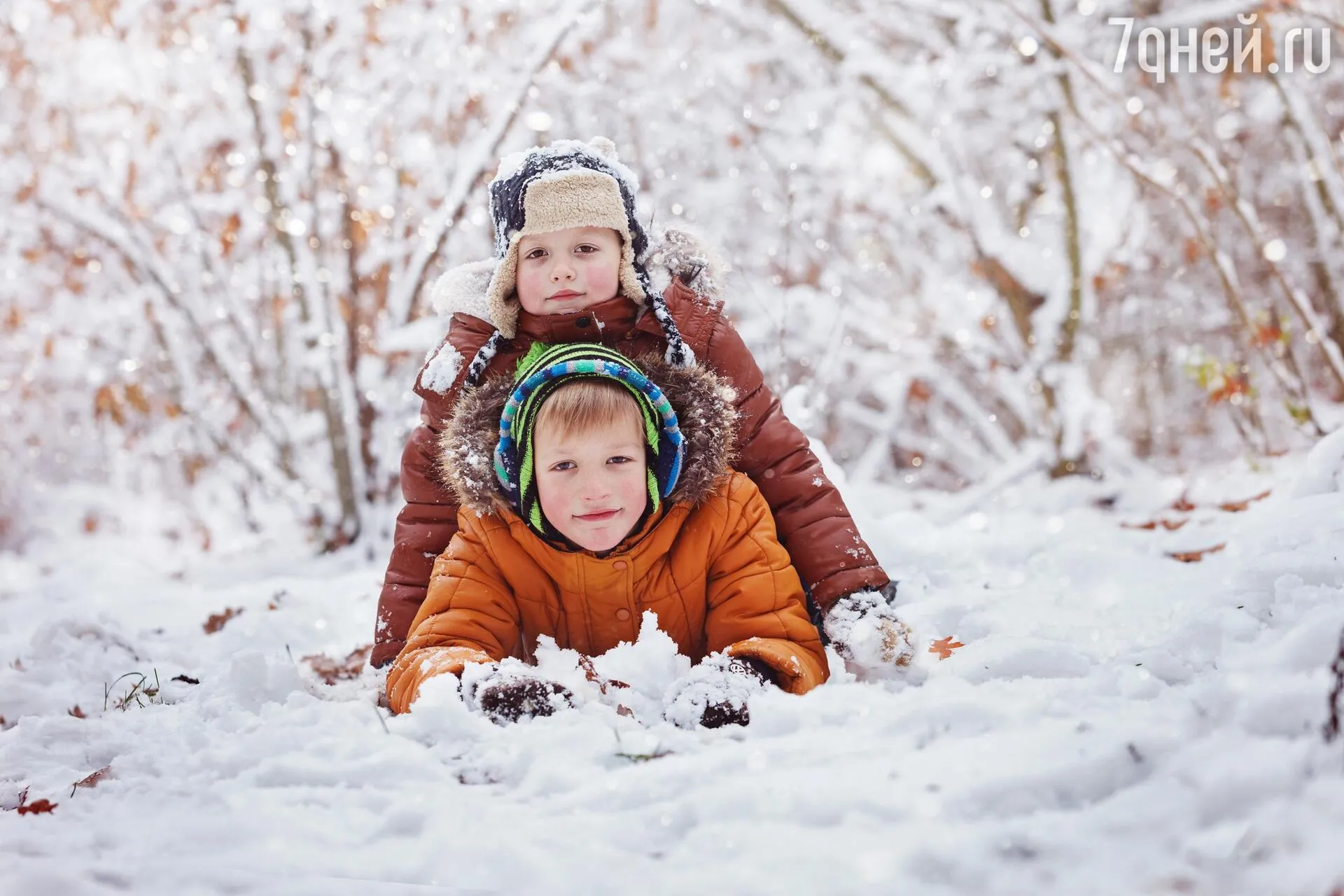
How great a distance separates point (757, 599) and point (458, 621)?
79cm

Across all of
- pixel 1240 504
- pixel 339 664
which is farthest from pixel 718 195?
pixel 339 664

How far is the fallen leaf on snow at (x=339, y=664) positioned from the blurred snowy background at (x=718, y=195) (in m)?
2.07

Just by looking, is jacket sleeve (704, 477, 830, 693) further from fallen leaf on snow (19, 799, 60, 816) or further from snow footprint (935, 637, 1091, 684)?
fallen leaf on snow (19, 799, 60, 816)

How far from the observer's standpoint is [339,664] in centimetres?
331

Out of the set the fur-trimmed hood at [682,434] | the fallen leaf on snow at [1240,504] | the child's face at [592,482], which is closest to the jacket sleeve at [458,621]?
the fur-trimmed hood at [682,434]

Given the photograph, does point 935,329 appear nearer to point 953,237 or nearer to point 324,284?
point 953,237

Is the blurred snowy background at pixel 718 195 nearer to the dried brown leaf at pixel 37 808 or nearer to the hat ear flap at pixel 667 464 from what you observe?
the hat ear flap at pixel 667 464

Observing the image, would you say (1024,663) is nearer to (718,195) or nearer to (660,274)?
(660,274)

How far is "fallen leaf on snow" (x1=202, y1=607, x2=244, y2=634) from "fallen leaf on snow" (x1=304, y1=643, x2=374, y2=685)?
63 cm

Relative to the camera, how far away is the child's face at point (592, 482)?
2.31 metres

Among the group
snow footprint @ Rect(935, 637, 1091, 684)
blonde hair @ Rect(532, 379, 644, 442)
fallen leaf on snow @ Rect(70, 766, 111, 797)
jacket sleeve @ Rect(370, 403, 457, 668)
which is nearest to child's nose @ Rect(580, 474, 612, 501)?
blonde hair @ Rect(532, 379, 644, 442)

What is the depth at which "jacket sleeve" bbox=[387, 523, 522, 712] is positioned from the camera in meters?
2.21

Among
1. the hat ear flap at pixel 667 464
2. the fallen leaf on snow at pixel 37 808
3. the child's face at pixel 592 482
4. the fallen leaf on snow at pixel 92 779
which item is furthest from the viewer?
the hat ear flap at pixel 667 464

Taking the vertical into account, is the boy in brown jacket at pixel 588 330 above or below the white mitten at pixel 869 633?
above
